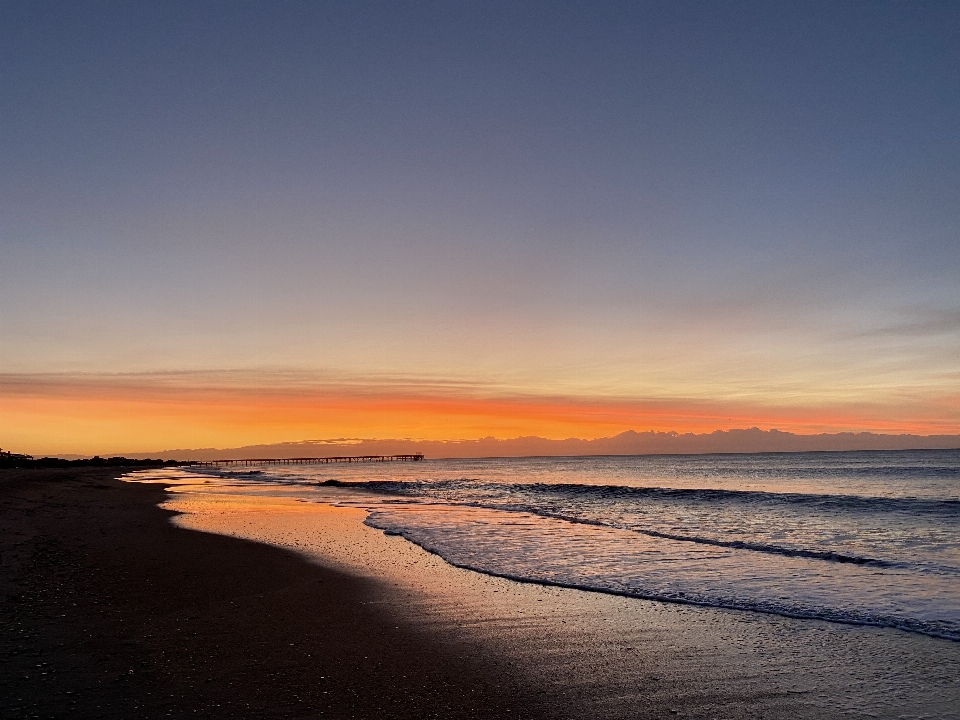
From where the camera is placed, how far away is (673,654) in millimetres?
7414

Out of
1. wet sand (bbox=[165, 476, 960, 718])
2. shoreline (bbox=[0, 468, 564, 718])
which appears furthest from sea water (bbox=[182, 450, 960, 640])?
shoreline (bbox=[0, 468, 564, 718])

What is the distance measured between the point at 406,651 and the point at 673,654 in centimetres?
A: 313

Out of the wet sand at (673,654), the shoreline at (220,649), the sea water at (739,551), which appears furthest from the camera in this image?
the sea water at (739,551)

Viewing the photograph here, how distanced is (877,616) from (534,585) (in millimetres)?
5387

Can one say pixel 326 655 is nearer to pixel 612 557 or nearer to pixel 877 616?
pixel 877 616

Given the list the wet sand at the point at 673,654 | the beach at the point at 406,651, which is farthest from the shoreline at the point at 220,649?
the wet sand at the point at 673,654

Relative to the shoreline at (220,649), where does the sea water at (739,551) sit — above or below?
below

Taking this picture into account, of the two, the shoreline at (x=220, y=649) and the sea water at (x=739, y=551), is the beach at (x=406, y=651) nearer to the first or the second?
the shoreline at (x=220, y=649)

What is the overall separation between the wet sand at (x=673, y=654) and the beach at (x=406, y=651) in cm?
3

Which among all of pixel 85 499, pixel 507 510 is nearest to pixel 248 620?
pixel 507 510

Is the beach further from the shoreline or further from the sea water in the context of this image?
the sea water

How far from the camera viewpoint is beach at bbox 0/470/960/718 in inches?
225

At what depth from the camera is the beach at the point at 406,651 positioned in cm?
573

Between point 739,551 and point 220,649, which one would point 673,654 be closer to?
point 220,649
